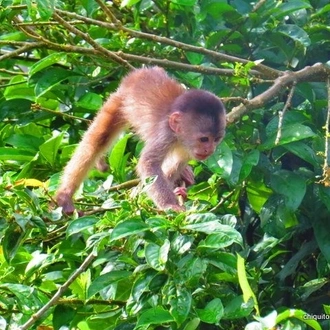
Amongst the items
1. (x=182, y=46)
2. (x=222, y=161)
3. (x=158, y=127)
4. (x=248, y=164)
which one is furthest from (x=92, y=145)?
(x=248, y=164)

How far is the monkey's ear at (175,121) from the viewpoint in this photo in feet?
16.3

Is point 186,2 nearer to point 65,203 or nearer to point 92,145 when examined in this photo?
point 92,145

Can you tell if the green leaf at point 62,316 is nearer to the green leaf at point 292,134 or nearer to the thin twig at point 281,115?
the thin twig at point 281,115

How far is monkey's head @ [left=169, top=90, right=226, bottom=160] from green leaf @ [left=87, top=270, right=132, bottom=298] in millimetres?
1306

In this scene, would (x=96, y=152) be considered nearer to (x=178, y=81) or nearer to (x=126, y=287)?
(x=178, y=81)

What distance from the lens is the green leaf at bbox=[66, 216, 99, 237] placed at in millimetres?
3332

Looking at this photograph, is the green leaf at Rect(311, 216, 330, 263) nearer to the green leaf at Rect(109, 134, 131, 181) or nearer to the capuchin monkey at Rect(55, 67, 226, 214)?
the capuchin monkey at Rect(55, 67, 226, 214)

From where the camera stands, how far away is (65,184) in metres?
4.62

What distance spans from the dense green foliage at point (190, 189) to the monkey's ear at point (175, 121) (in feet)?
0.87

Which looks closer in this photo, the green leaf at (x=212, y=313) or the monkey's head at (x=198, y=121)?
the green leaf at (x=212, y=313)

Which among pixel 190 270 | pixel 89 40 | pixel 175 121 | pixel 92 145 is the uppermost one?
pixel 89 40

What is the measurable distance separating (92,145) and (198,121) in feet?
2.13

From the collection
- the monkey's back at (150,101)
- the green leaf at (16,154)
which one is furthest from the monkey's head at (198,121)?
→ the green leaf at (16,154)

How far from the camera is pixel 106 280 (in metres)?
3.30
